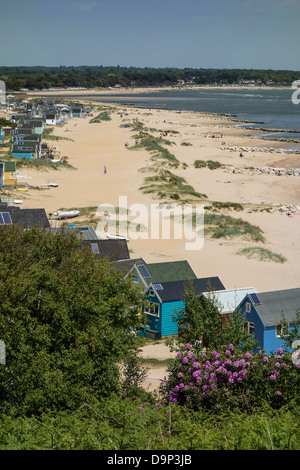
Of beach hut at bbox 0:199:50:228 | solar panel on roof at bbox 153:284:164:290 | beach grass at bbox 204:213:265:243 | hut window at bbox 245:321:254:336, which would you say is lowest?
hut window at bbox 245:321:254:336

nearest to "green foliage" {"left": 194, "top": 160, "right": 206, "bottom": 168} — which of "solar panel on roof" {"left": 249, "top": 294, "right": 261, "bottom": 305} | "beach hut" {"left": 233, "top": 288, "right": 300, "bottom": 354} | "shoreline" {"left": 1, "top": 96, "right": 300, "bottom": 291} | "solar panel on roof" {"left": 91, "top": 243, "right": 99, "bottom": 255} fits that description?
"shoreline" {"left": 1, "top": 96, "right": 300, "bottom": 291}

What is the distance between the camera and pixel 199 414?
42.2ft

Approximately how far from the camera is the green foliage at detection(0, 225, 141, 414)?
13.5 meters

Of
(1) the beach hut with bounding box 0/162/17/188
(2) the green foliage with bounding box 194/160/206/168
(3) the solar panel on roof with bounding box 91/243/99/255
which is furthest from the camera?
Result: (2) the green foliage with bounding box 194/160/206/168

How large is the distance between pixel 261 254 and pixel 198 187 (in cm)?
2230

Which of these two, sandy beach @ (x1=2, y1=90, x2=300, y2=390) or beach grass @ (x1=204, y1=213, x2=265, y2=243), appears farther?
beach grass @ (x1=204, y1=213, x2=265, y2=243)

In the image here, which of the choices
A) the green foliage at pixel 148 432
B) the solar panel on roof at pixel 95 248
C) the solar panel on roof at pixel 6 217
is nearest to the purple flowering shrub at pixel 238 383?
the green foliage at pixel 148 432

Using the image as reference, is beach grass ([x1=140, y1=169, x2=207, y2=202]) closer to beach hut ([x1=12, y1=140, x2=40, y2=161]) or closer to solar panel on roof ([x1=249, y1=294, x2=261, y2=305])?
beach hut ([x1=12, y1=140, x2=40, y2=161])

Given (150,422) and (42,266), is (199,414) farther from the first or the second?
(42,266)

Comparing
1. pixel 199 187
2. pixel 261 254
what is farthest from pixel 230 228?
pixel 199 187

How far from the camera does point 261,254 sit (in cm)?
3619

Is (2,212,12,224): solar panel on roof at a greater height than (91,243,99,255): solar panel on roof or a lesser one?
greater

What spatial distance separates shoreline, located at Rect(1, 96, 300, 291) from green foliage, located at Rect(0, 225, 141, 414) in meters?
13.7

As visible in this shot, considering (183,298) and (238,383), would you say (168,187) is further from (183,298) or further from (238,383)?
(238,383)
